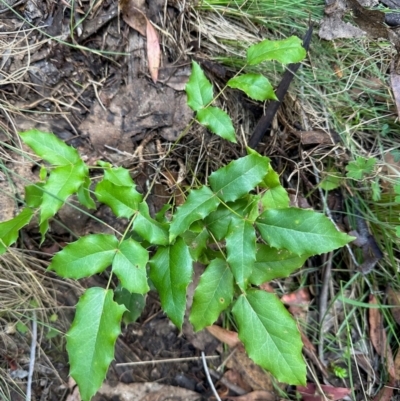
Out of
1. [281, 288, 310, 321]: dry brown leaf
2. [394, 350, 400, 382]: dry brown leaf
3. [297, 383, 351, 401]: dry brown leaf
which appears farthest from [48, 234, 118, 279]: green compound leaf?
[394, 350, 400, 382]: dry brown leaf

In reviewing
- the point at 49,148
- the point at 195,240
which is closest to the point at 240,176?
the point at 195,240

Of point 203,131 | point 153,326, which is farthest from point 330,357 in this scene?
point 203,131

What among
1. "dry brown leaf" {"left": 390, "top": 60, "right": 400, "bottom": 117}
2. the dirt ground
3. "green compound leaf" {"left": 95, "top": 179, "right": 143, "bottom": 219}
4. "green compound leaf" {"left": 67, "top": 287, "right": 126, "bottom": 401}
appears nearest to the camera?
"green compound leaf" {"left": 67, "top": 287, "right": 126, "bottom": 401}

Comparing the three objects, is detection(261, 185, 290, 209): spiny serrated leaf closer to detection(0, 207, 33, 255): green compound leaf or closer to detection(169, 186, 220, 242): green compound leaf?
detection(169, 186, 220, 242): green compound leaf

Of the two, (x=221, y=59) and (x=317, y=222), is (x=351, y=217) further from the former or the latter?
(x=221, y=59)

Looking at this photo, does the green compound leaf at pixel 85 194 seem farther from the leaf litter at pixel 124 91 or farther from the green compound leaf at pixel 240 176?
the green compound leaf at pixel 240 176

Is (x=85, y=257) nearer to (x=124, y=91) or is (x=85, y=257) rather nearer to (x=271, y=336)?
(x=271, y=336)
